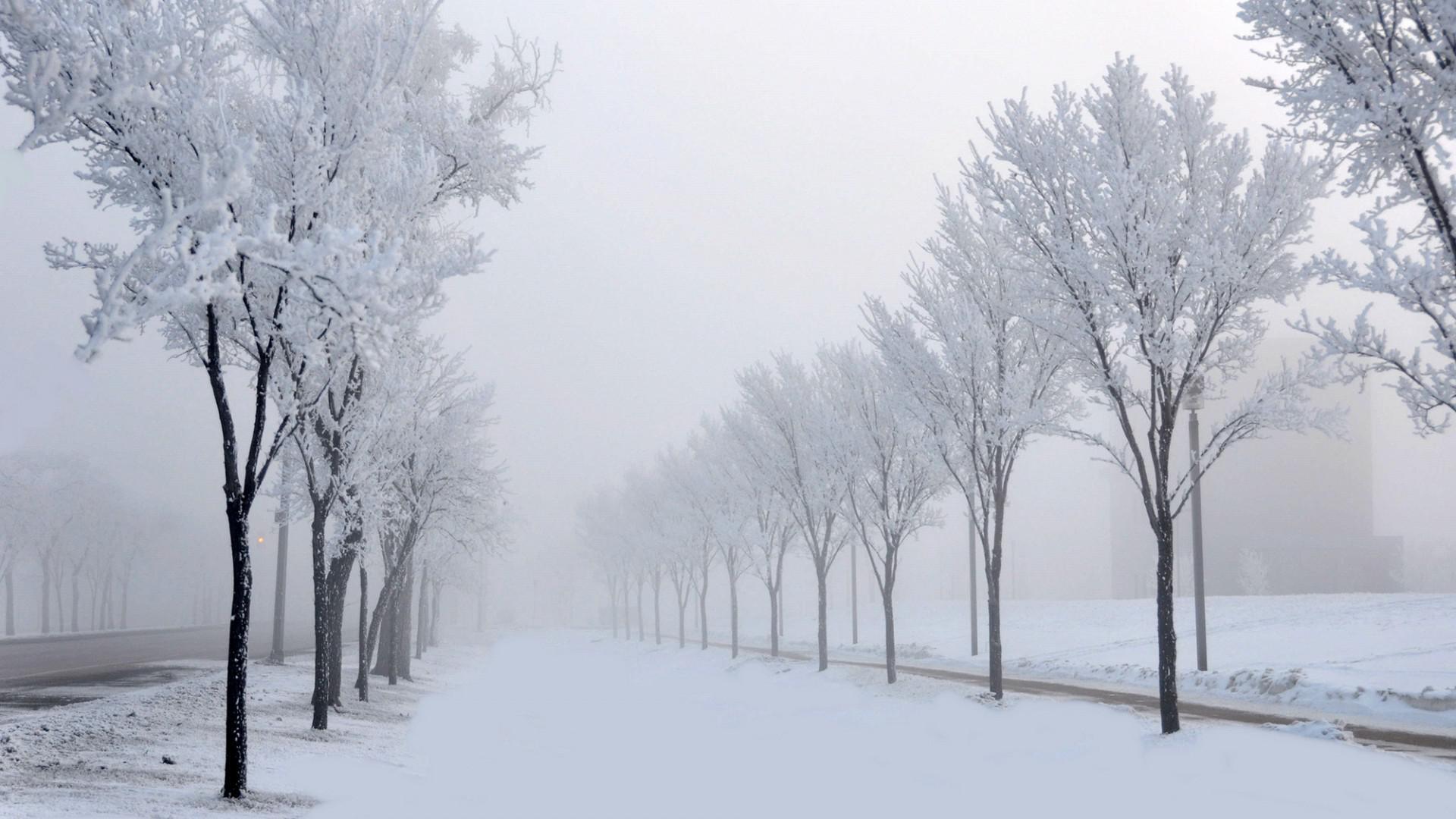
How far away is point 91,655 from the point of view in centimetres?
3069

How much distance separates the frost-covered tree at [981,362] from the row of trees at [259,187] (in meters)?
8.35

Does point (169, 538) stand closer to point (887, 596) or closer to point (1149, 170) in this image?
point (887, 596)

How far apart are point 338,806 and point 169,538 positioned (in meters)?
82.8

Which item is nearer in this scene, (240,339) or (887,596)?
(240,339)

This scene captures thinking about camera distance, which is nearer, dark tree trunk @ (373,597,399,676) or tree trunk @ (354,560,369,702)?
tree trunk @ (354,560,369,702)

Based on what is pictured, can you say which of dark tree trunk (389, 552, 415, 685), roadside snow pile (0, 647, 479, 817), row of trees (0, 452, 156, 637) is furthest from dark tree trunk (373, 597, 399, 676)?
row of trees (0, 452, 156, 637)

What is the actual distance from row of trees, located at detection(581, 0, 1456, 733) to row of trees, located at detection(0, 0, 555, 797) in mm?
7611

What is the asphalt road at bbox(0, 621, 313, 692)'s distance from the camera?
21.4 metres

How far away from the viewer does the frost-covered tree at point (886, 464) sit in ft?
72.8

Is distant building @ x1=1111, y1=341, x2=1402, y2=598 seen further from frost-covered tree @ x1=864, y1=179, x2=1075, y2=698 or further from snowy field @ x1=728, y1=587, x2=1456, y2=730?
frost-covered tree @ x1=864, y1=179, x2=1075, y2=698

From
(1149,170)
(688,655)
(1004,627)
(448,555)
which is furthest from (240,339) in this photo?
(1004,627)

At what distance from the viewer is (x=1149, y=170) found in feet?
40.0

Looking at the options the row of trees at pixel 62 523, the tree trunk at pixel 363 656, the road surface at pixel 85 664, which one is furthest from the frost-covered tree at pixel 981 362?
the row of trees at pixel 62 523

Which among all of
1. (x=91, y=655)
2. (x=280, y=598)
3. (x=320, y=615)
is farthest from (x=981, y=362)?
(x=91, y=655)
